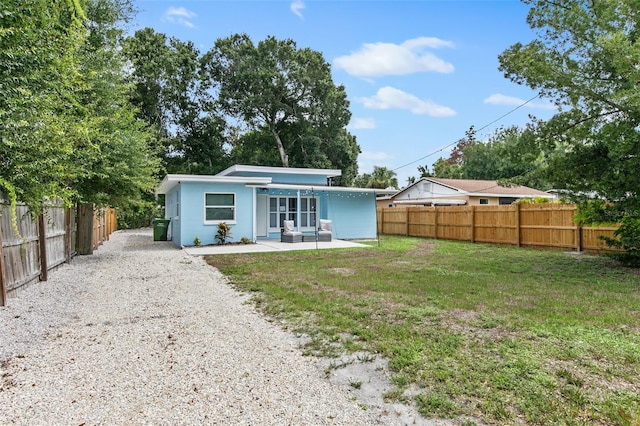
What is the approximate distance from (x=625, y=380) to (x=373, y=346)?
6.86 feet

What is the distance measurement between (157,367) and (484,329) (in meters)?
3.50

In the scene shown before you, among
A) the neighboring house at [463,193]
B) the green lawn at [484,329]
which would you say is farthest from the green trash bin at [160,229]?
the neighboring house at [463,193]

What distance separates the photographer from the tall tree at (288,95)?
30797 mm

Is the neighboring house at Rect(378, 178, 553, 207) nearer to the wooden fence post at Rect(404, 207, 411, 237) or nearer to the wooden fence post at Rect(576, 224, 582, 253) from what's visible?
the wooden fence post at Rect(404, 207, 411, 237)

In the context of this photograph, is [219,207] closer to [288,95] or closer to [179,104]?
[179,104]

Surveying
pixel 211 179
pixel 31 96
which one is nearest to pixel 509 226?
pixel 211 179

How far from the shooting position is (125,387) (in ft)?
10.2

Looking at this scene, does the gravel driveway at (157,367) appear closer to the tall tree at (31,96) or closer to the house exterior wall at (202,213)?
the tall tree at (31,96)

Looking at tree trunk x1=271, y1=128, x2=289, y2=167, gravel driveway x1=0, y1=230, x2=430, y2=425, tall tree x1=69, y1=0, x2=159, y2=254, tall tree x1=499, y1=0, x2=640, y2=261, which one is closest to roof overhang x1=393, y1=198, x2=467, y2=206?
tree trunk x1=271, y1=128, x2=289, y2=167

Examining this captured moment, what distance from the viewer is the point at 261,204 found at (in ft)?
55.4

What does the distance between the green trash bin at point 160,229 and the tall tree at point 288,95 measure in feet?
49.7

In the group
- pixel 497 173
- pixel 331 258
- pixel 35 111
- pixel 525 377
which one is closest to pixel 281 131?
pixel 497 173

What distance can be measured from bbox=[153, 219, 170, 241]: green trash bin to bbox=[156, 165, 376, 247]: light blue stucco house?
1.75 feet

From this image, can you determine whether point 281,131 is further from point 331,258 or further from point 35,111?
point 35,111
